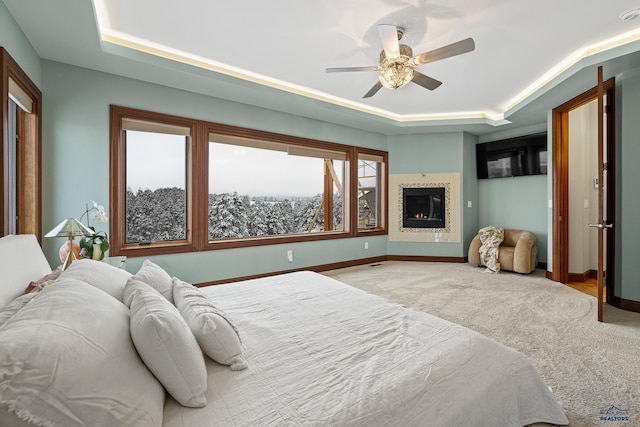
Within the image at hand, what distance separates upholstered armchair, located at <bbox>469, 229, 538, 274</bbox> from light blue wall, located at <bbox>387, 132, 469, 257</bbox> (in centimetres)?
46

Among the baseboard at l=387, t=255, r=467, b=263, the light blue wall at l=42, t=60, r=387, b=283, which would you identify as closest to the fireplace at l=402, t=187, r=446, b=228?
the baseboard at l=387, t=255, r=467, b=263

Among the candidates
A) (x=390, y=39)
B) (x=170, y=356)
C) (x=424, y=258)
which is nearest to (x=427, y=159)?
(x=424, y=258)

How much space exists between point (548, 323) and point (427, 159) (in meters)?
3.70

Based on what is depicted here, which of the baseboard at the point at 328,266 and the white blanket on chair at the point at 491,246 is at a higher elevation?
the white blanket on chair at the point at 491,246

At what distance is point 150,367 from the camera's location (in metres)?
0.92

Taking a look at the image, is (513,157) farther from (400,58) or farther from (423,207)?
(400,58)

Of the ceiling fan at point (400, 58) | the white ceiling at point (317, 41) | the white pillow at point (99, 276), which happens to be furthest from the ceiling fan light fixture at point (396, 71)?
the white pillow at point (99, 276)

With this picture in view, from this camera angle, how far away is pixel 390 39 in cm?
245

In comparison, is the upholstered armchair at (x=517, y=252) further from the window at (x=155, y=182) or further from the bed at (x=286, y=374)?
the window at (x=155, y=182)

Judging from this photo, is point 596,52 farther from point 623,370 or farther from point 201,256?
point 201,256

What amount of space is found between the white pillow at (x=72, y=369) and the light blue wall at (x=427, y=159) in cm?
550

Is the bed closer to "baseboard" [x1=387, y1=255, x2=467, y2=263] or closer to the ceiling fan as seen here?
A: the ceiling fan

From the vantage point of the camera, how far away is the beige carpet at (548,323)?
179 centimetres

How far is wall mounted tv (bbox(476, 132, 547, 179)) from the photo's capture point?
513 centimetres
